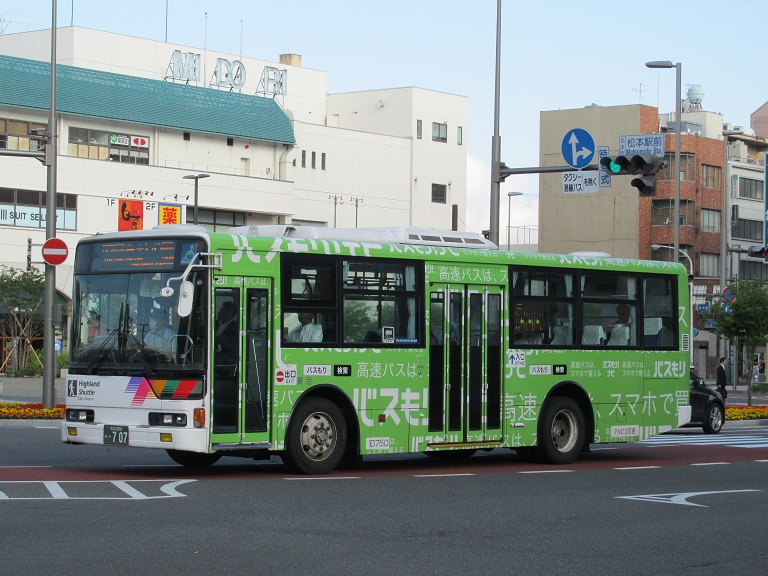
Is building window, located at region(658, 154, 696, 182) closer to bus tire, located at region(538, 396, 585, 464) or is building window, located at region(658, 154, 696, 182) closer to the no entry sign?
the no entry sign

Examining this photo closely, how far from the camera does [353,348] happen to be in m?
16.5

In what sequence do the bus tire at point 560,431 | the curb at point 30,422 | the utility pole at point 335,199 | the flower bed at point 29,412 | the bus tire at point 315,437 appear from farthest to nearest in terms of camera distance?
1. the utility pole at point 335,199
2. the flower bed at point 29,412
3. the curb at point 30,422
4. the bus tire at point 560,431
5. the bus tire at point 315,437

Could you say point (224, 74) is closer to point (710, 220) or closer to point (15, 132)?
point (15, 132)

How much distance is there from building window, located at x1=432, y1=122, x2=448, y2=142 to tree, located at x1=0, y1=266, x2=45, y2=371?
42545 mm

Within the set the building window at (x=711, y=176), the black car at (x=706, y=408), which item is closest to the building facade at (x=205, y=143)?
the building window at (x=711, y=176)

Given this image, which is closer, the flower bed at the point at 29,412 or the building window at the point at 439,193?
the flower bed at the point at 29,412

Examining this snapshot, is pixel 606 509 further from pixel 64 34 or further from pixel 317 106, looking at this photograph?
pixel 317 106

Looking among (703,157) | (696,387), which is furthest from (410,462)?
(703,157)

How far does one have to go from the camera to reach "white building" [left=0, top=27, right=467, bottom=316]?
230ft

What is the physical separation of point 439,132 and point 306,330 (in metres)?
82.7

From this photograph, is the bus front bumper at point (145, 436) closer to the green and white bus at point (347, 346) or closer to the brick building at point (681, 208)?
the green and white bus at point (347, 346)

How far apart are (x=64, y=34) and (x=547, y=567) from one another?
76.7m

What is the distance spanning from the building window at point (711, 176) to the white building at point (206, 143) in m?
21.1

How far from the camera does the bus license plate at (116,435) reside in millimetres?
15117
